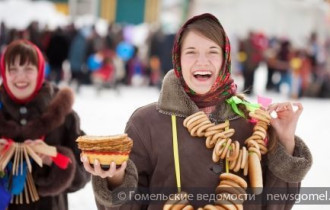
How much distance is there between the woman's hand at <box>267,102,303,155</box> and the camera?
1.77 m

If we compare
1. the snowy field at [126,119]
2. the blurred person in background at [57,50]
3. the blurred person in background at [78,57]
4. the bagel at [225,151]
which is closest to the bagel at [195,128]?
the bagel at [225,151]

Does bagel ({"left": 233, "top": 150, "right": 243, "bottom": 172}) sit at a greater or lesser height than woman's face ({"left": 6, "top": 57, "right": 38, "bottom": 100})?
lesser

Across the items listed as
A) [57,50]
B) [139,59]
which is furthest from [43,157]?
[139,59]

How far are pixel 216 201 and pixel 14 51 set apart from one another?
1360mm

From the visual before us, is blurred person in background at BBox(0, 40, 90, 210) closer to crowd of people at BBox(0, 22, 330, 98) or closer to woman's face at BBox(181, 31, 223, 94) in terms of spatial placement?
woman's face at BBox(181, 31, 223, 94)

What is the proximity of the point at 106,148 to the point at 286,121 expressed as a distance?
663 millimetres

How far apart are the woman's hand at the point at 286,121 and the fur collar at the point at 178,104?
0.14 m

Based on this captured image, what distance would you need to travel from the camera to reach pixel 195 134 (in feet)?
5.63

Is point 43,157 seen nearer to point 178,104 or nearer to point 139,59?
point 178,104

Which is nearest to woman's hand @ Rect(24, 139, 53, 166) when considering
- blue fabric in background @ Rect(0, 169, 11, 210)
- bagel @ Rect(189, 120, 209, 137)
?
blue fabric in background @ Rect(0, 169, 11, 210)

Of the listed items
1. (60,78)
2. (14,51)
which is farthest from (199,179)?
(60,78)

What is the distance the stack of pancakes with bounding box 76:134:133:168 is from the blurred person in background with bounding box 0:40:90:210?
913 mm

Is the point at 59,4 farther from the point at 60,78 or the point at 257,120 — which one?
the point at 257,120

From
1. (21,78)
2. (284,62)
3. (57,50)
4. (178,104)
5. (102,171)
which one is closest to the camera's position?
(102,171)
